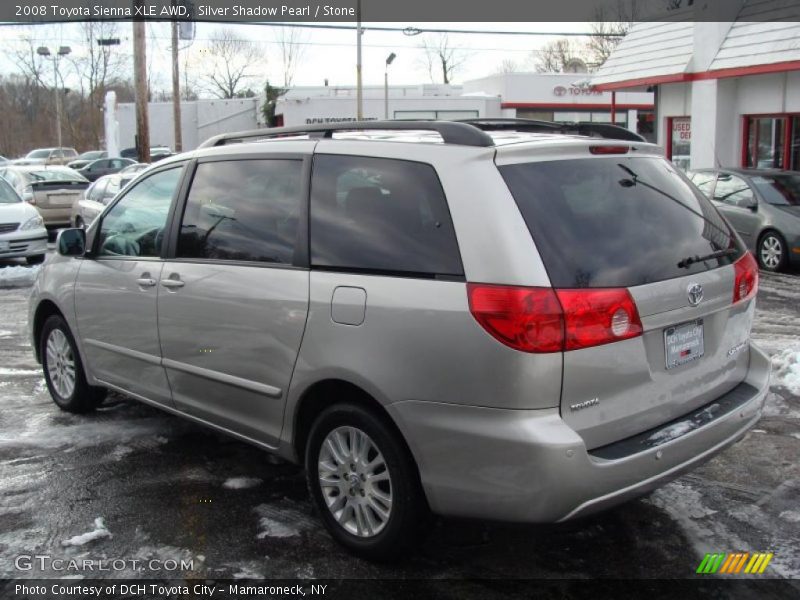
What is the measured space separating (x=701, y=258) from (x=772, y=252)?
9.15 m

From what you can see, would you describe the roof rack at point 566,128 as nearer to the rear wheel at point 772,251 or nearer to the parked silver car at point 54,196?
the rear wheel at point 772,251

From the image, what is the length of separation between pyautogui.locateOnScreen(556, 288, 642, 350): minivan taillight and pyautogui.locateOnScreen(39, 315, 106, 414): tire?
380cm

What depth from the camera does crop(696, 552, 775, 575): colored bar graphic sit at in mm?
3529

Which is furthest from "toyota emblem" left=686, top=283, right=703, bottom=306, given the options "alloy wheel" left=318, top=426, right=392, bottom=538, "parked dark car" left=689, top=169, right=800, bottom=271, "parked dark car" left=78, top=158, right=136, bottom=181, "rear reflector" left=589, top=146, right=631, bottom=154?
"parked dark car" left=78, top=158, right=136, bottom=181

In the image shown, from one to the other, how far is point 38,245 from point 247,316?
10.8 meters

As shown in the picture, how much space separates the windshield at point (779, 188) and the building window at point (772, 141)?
409 cm

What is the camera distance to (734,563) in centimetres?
359

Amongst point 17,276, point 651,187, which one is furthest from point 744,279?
point 17,276

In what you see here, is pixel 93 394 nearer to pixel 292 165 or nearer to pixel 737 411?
pixel 292 165

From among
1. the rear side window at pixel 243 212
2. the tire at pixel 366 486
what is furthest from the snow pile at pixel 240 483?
the rear side window at pixel 243 212

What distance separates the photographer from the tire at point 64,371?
5.70 metres

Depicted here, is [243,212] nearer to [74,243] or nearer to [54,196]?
[74,243]

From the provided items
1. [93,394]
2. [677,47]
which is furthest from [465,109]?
[93,394]

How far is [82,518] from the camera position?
4160 millimetres
